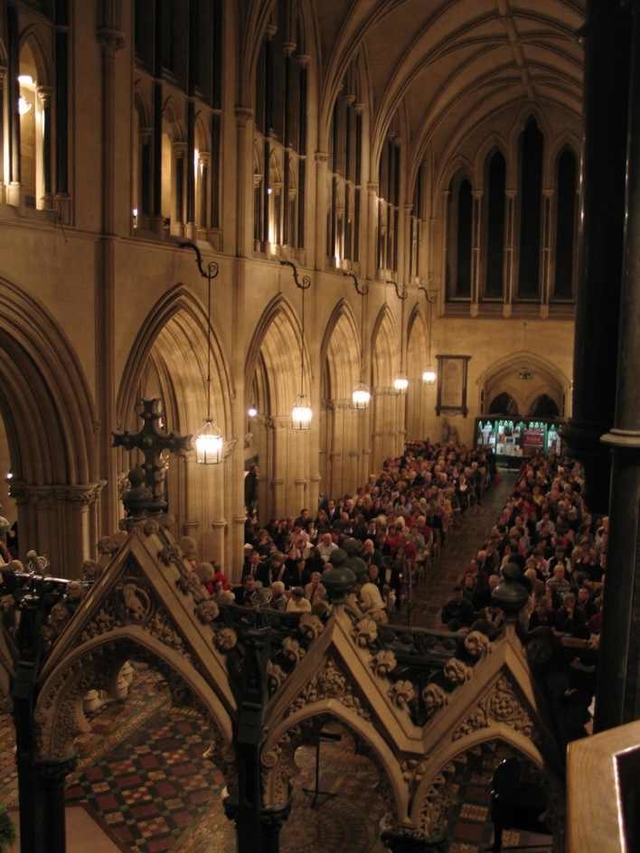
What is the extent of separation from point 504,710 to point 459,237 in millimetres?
31402

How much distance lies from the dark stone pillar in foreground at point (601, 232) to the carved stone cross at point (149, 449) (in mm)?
1953

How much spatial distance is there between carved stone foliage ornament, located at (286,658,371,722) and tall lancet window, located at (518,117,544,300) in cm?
3074

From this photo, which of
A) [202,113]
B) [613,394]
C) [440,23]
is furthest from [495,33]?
[613,394]

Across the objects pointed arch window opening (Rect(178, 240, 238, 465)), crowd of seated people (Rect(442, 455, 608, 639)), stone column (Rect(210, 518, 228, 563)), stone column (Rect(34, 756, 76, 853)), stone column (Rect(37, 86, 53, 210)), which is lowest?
stone column (Rect(210, 518, 228, 563))

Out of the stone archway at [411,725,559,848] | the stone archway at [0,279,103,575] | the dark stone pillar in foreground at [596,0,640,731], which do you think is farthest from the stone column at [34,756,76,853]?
the stone archway at [0,279,103,575]

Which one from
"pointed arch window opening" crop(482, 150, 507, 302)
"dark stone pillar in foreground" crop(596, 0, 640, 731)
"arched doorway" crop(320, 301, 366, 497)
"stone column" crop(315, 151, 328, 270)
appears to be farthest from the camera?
"pointed arch window opening" crop(482, 150, 507, 302)

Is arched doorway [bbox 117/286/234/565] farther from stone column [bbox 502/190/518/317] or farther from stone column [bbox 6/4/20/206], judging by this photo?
stone column [bbox 502/190/518/317]

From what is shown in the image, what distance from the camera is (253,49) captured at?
16562 mm

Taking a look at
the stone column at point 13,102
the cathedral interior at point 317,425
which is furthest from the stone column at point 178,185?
the stone column at point 13,102

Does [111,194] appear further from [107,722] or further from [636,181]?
[636,181]

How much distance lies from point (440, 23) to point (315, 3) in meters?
5.12

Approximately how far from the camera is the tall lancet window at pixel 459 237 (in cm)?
3391

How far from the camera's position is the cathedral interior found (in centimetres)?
430

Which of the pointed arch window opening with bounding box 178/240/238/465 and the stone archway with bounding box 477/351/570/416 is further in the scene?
the stone archway with bounding box 477/351/570/416
